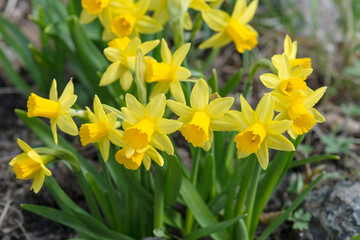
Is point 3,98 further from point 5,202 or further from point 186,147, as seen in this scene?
point 186,147

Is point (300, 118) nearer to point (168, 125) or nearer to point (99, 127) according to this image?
point (168, 125)

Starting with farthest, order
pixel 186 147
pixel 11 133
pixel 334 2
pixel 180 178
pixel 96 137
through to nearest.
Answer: pixel 334 2
pixel 11 133
pixel 186 147
pixel 180 178
pixel 96 137

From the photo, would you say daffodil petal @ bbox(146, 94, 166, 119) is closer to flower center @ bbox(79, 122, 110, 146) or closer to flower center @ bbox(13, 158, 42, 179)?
flower center @ bbox(79, 122, 110, 146)

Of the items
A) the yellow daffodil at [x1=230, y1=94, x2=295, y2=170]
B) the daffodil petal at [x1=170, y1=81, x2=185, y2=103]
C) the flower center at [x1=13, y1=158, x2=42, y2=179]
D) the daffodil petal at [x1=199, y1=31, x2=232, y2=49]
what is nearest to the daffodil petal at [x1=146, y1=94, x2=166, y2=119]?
the daffodil petal at [x1=170, y1=81, x2=185, y2=103]

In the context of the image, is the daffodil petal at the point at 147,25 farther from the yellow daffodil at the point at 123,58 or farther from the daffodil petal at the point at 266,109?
the daffodil petal at the point at 266,109

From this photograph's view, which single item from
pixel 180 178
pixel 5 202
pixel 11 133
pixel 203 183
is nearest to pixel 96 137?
pixel 180 178

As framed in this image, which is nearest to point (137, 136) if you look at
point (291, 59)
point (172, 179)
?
point (172, 179)
